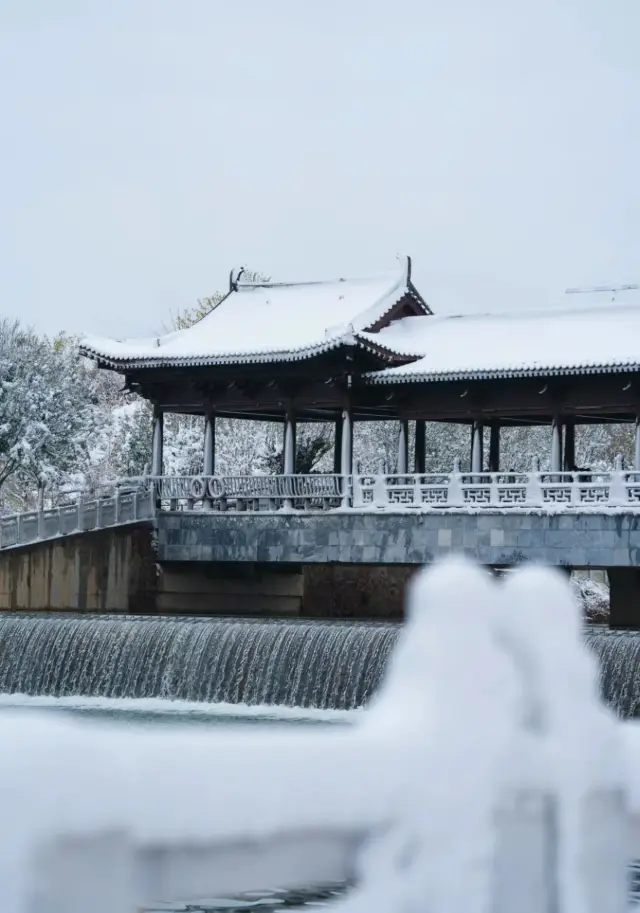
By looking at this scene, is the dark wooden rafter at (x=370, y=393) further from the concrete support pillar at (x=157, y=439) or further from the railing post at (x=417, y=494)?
the railing post at (x=417, y=494)

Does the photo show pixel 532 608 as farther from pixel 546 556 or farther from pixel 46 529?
pixel 46 529

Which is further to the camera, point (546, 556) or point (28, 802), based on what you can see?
point (546, 556)

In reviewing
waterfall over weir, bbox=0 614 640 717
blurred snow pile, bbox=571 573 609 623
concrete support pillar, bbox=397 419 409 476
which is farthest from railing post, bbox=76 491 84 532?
blurred snow pile, bbox=571 573 609 623

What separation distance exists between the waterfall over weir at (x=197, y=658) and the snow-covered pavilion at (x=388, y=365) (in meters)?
6.82

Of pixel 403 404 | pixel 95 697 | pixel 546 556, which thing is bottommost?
pixel 95 697

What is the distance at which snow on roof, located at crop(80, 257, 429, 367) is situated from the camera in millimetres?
27531

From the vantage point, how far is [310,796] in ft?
11.7

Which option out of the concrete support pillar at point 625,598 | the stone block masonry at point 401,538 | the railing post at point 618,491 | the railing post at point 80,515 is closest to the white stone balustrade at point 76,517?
the railing post at point 80,515

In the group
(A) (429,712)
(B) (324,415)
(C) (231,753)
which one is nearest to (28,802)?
(C) (231,753)

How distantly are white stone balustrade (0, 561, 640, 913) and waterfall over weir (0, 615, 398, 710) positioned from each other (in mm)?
15071

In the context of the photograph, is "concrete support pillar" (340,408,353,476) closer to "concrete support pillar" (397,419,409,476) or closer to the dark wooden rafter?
the dark wooden rafter

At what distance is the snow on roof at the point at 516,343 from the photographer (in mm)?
25828

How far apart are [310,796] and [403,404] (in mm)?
25005

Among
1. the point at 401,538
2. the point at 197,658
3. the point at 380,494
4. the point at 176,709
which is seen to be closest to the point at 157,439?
the point at 380,494
